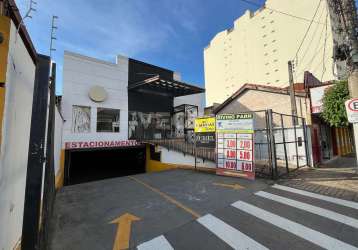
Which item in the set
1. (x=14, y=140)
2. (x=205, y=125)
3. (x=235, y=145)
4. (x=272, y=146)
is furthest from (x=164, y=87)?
(x=14, y=140)

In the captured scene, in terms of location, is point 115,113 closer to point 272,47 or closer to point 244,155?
point 244,155

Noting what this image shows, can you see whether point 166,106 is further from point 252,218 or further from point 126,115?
point 252,218

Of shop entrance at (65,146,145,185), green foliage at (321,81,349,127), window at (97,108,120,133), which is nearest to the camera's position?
green foliage at (321,81,349,127)

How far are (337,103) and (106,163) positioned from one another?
2092 cm

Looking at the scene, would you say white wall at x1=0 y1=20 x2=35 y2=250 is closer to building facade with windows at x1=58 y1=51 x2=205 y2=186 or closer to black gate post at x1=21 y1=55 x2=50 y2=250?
black gate post at x1=21 y1=55 x2=50 y2=250

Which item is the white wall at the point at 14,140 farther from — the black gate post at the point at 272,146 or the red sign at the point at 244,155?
the black gate post at the point at 272,146

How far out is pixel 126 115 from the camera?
57.7 feet

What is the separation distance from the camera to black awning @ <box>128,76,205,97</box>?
17.3 metres

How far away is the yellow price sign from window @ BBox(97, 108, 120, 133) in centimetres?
944

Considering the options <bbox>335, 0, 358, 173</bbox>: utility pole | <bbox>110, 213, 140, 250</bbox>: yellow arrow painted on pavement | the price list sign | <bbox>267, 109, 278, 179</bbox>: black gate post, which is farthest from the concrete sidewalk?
<bbox>110, 213, 140, 250</bbox>: yellow arrow painted on pavement

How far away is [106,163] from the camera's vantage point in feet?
69.4

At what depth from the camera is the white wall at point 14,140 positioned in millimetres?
2143

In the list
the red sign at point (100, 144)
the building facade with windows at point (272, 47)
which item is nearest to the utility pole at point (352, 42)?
the building facade with windows at point (272, 47)

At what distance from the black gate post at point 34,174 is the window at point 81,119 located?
45.4ft
